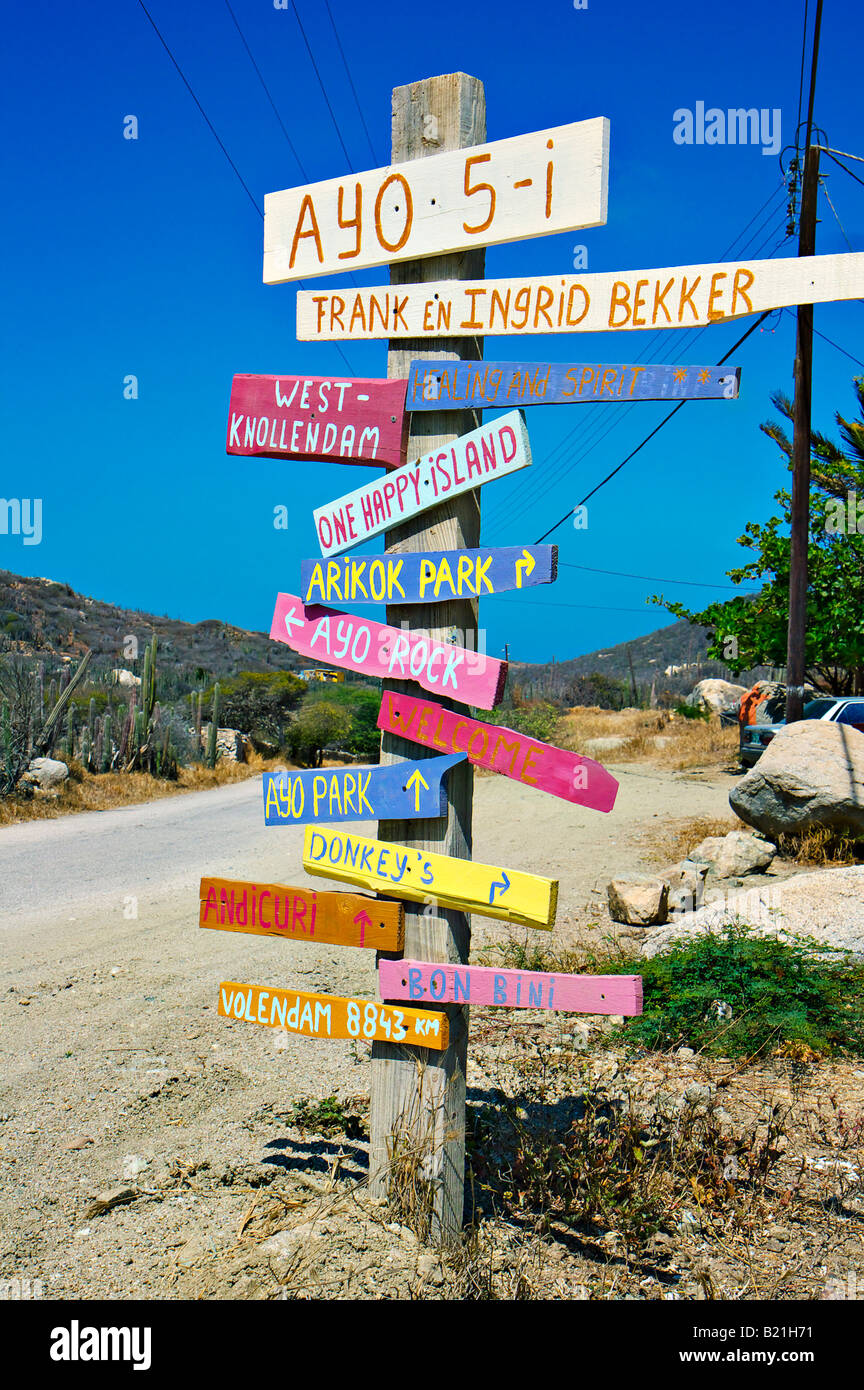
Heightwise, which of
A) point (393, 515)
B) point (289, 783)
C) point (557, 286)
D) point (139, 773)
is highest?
point (557, 286)

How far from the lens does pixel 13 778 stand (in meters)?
14.4

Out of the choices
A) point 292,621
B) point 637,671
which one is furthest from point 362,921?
point 637,671

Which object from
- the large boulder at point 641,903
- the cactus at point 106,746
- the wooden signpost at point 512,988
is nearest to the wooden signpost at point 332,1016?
the wooden signpost at point 512,988

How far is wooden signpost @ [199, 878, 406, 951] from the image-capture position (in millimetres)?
3062

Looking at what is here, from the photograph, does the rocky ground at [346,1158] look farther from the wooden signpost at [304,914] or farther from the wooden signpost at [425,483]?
the wooden signpost at [425,483]

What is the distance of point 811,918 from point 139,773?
46.4 feet

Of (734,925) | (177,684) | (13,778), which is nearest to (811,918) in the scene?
(734,925)

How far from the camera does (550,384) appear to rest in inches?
114

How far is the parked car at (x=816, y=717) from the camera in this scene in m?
14.9

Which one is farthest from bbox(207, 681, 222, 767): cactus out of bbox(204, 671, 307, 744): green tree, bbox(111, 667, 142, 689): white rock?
bbox(111, 667, 142, 689): white rock

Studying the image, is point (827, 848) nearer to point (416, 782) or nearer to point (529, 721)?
point (416, 782)

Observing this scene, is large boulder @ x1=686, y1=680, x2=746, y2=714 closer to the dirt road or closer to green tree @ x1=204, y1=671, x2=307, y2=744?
green tree @ x1=204, y1=671, x2=307, y2=744

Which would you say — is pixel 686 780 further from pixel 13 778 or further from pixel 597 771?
pixel 597 771

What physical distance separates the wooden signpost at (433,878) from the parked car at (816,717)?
12.8m
